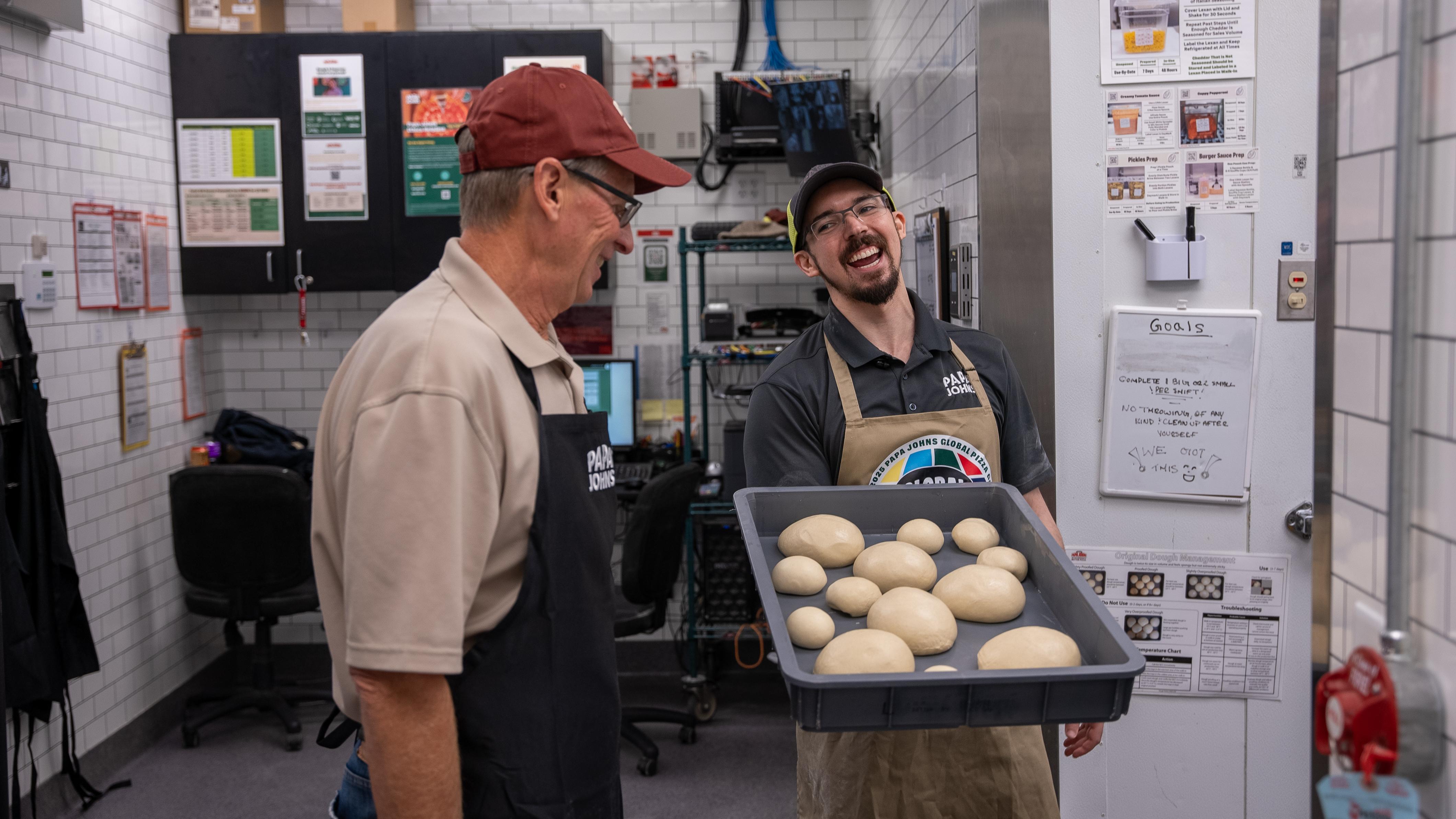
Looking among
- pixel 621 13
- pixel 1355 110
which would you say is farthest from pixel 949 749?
pixel 621 13

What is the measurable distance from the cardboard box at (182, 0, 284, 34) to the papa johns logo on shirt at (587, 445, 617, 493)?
3675 mm

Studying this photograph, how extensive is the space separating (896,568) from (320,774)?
2943mm

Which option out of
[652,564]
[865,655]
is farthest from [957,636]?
[652,564]

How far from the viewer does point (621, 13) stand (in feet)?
14.9

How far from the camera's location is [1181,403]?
2375 mm

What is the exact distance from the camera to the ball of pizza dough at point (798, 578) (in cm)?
142

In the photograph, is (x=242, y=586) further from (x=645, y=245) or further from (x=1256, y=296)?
(x=1256, y=296)

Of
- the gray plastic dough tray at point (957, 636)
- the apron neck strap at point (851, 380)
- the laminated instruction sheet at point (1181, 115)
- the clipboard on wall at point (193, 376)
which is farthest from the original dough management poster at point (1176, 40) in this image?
the clipboard on wall at point (193, 376)

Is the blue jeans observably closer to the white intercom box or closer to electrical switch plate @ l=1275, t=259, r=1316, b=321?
electrical switch plate @ l=1275, t=259, r=1316, b=321

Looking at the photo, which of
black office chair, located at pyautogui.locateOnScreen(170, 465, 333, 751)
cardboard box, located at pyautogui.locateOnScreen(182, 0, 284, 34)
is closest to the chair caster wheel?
black office chair, located at pyautogui.locateOnScreen(170, 465, 333, 751)

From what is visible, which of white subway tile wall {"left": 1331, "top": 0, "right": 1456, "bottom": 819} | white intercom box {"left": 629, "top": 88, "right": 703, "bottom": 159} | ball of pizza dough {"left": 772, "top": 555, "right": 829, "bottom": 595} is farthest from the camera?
white intercom box {"left": 629, "top": 88, "right": 703, "bottom": 159}

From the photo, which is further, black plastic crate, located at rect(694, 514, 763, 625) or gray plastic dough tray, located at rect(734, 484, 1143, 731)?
black plastic crate, located at rect(694, 514, 763, 625)

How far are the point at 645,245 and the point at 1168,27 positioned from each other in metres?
2.67

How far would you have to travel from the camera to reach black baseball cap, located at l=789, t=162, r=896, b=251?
1959 mm
